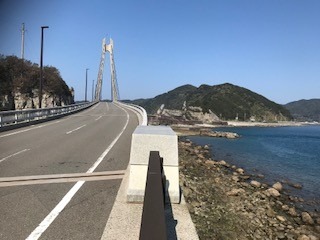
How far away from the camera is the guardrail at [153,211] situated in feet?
9.07

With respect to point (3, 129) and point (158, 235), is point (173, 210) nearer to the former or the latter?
point (158, 235)

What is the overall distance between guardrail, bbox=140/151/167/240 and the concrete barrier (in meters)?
0.89

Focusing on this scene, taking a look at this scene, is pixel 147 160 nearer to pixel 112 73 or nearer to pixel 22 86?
pixel 22 86

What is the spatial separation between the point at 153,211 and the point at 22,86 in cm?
4541

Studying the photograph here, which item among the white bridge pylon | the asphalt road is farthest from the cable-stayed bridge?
the white bridge pylon

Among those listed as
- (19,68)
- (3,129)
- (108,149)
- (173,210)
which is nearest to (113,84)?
(19,68)

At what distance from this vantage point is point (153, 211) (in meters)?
3.22

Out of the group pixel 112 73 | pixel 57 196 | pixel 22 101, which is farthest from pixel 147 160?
pixel 112 73

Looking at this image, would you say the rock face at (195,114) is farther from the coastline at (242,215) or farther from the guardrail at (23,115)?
the coastline at (242,215)

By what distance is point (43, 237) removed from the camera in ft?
14.8

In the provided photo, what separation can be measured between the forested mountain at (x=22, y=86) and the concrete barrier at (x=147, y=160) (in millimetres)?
→ 37262

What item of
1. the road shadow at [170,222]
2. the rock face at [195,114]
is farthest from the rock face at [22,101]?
the rock face at [195,114]

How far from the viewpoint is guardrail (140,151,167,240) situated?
9.07 feet

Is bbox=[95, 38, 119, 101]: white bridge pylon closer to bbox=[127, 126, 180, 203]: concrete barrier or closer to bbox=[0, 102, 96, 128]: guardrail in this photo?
bbox=[0, 102, 96, 128]: guardrail
